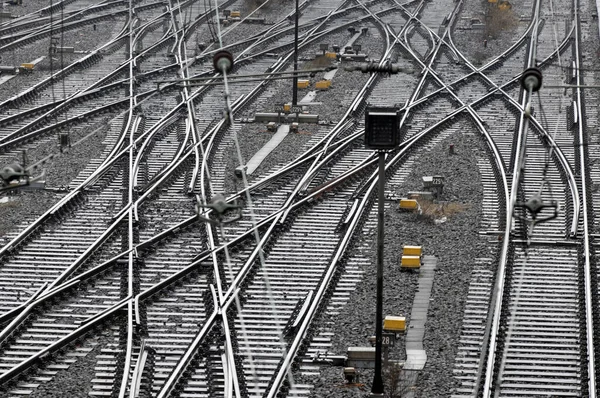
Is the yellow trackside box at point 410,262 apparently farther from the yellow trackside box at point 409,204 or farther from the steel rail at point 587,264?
the yellow trackside box at point 409,204

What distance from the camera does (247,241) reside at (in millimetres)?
21250

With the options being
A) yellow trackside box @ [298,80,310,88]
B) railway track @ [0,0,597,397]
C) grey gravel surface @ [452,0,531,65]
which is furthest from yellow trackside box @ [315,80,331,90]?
grey gravel surface @ [452,0,531,65]

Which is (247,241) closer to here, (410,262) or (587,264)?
(410,262)

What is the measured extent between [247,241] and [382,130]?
6195 millimetres

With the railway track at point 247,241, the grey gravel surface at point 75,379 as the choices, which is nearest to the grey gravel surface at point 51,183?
the railway track at point 247,241

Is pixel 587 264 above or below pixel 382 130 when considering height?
below

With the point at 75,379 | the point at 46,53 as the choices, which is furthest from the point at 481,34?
the point at 75,379

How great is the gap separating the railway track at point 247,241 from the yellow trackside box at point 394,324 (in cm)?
75

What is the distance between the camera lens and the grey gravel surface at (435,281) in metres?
16.4

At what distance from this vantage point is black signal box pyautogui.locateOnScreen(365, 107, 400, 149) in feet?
50.7

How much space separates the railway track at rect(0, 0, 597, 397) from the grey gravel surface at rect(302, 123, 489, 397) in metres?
0.22

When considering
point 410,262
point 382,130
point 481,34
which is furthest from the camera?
point 481,34

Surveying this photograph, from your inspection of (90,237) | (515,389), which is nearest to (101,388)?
(515,389)

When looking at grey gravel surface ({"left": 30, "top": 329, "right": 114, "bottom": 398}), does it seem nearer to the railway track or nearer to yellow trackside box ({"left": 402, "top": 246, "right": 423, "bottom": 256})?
the railway track
